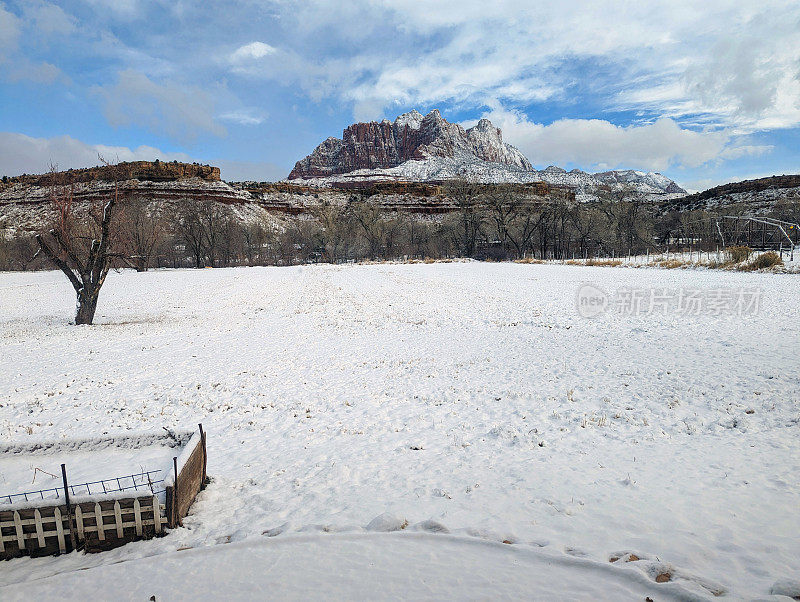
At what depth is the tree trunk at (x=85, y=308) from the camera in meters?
16.8

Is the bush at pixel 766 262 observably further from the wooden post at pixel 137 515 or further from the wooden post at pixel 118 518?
the wooden post at pixel 118 518

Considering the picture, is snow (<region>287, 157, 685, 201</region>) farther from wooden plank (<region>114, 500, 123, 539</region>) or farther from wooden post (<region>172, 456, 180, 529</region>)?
wooden plank (<region>114, 500, 123, 539</region>)

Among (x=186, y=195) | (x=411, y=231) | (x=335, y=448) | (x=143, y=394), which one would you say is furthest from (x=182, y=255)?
(x=335, y=448)

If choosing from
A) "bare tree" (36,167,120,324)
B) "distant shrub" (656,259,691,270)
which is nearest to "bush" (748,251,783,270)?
"distant shrub" (656,259,691,270)

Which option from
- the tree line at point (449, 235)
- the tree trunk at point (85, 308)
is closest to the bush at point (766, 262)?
the tree line at point (449, 235)

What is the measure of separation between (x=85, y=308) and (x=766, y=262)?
133 ft

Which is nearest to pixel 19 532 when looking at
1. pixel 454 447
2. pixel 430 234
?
pixel 454 447

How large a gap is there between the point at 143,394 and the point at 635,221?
77.8 m

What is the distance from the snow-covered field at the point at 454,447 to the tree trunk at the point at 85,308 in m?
1.24

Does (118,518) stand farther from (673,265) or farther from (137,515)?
(673,265)

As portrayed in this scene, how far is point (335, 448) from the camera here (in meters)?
6.78

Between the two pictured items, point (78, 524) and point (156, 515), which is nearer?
point (78, 524)

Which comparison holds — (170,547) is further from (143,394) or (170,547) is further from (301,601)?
(143,394)

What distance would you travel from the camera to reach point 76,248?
17.7 meters
